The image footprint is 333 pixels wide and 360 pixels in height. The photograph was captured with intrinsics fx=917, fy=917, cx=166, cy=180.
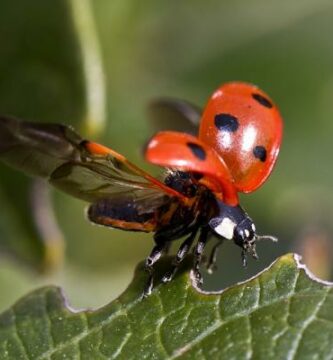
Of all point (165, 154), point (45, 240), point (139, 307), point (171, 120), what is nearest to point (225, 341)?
point (139, 307)

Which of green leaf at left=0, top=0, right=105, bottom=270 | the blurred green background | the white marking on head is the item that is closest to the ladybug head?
the white marking on head

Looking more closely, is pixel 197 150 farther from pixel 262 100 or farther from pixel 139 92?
pixel 139 92

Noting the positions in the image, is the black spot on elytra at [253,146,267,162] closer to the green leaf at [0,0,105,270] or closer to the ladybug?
the ladybug

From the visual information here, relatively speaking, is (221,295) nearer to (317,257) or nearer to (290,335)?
(290,335)

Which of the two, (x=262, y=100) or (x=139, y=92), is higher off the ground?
(x=139, y=92)

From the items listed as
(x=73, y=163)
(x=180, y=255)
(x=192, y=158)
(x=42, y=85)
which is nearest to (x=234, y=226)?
(x=180, y=255)
